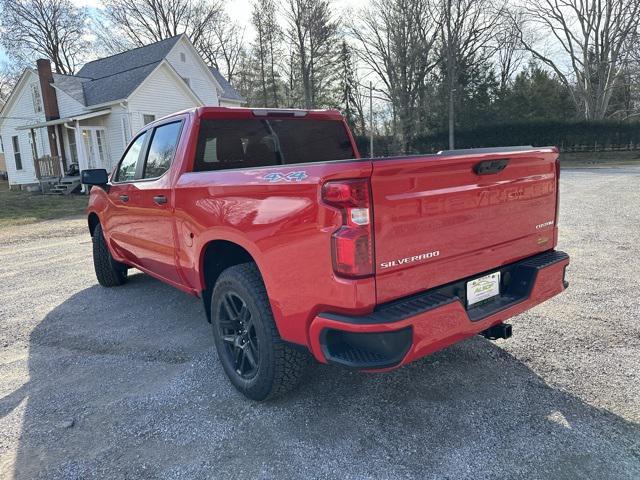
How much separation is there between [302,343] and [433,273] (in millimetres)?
803

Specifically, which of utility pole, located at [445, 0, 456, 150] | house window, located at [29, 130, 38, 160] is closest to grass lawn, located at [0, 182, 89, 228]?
house window, located at [29, 130, 38, 160]

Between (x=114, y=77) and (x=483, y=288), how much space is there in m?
25.2

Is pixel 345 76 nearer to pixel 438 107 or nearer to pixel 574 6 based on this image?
pixel 438 107

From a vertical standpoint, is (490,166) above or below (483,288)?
above

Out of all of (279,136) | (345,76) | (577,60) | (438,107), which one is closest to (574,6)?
(577,60)

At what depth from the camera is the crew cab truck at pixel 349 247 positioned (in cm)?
220

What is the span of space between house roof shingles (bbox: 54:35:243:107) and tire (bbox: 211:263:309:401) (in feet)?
67.6

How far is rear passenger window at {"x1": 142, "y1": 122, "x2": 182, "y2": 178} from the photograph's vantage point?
3.86m

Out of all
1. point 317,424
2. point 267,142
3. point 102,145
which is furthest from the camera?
point 102,145

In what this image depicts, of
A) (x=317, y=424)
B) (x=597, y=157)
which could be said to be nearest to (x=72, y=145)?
(x=317, y=424)

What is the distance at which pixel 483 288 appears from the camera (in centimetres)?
271

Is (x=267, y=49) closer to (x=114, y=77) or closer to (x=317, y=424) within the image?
(x=114, y=77)

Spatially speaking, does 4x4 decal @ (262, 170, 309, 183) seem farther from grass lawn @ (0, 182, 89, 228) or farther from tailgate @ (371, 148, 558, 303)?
grass lawn @ (0, 182, 89, 228)

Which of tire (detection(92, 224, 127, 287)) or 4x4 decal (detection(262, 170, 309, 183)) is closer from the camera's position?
4x4 decal (detection(262, 170, 309, 183))
